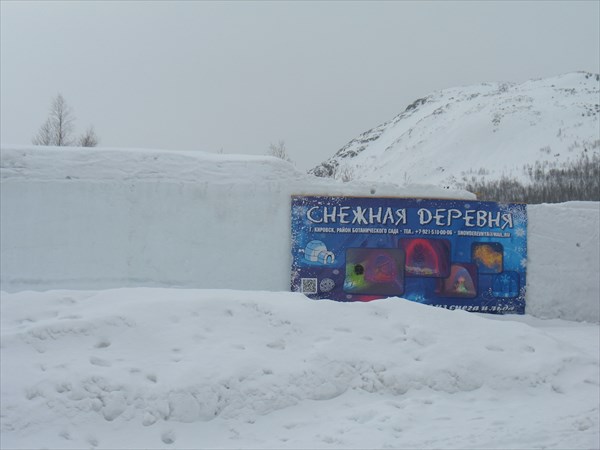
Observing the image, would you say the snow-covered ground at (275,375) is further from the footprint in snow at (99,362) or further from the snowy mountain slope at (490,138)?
the snowy mountain slope at (490,138)

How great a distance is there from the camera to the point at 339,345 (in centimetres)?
726

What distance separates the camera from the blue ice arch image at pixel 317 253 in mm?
14391

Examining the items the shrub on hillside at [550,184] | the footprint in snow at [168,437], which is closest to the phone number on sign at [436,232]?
the footprint in snow at [168,437]

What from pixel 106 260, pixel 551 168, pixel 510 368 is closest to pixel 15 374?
pixel 510 368

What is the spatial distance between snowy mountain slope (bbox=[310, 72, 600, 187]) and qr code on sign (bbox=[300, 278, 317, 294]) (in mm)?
41965

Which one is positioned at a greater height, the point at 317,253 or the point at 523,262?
the point at 317,253

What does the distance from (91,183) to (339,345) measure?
345 inches

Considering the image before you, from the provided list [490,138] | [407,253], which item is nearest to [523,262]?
[407,253]

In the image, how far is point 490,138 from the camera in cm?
7656

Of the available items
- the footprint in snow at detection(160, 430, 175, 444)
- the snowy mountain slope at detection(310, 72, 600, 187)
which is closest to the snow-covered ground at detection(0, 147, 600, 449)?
the footprint in snow at detection(160, 430, 175, 444)

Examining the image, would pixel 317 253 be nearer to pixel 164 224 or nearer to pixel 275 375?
pixel 164 224

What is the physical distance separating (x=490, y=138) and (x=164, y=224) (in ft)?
222

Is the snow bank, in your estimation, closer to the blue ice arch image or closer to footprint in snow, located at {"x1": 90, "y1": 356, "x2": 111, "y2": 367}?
footprint in snow, located at {"x1": 90, "y1": 356, "x2": 111, "y2": 367}

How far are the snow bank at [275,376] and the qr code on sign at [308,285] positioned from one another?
5.90 meters
